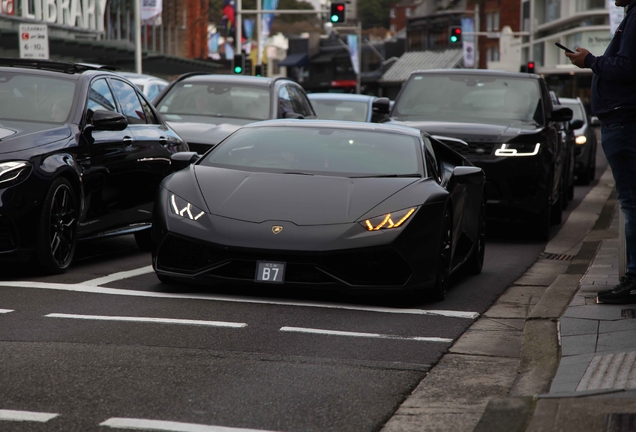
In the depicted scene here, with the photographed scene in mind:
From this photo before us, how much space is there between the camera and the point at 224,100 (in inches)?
606

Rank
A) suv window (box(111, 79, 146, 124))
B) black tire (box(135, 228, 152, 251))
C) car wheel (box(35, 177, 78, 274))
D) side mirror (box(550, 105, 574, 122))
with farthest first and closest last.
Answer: side mirror (box(550, 105, 574, 122))
black tire (box(135, 228, 152, 251))
suv window (box(111, 79, 146, 124))
car wheel (box(35, 177, 78, 274))

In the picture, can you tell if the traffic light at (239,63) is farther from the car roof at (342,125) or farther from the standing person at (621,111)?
the standing person at (621,111)

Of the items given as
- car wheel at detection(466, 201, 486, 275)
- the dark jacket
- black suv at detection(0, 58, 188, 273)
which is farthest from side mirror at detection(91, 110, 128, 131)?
the dark jacket

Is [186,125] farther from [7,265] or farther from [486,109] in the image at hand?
[7,265]

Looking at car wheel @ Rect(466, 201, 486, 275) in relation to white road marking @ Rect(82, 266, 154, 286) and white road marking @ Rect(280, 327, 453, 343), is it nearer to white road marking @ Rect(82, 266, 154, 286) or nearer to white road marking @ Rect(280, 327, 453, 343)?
white road marking @ Rect(82, 266, 154, 286)

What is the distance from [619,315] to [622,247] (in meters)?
1.34

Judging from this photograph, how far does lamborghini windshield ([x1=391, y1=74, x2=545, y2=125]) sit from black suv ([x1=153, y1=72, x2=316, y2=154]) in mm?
1711

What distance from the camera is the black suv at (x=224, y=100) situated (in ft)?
49.2

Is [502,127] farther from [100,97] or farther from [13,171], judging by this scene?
[13,171]

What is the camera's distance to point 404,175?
8289mm

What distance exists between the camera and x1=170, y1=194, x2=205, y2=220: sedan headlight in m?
7.76

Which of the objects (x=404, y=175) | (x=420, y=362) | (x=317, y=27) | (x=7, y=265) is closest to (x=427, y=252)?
(x=404, y=175)

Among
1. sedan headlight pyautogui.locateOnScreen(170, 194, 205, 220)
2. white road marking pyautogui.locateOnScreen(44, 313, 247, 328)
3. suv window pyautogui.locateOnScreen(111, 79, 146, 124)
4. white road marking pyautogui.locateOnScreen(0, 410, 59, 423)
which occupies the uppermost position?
suv window pyautogui.locateOnScreen(111, 79, 146, 124)

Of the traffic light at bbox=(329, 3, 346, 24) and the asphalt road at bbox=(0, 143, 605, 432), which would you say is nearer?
the asphalt road at bbox=(0, 143, 605, 432)
